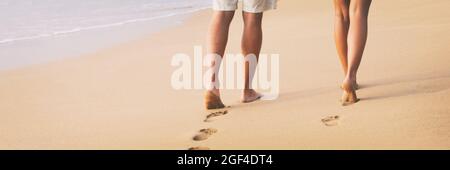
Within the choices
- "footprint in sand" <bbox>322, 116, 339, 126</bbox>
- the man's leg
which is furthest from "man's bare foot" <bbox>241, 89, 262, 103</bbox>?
"footprint in sand" <bbox>322, 116, 339, 126</bbox>

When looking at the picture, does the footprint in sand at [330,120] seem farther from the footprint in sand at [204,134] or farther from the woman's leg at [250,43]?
the woman's leg at [250,43]

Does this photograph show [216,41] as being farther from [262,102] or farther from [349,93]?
[349,93]

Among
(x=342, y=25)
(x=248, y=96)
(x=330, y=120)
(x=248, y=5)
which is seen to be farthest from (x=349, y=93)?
(x=248, y=5)

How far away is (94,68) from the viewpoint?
15.4ft

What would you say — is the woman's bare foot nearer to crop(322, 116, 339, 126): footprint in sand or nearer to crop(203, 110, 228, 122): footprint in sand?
crop(322, 116, 339, 126): footprint in sand

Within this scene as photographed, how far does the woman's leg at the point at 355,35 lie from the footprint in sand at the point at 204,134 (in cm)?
76

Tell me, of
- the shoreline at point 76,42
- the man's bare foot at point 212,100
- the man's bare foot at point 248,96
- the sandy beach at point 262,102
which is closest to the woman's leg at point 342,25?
the sandy beach at point 262,102

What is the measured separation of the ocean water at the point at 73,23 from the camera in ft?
18.4

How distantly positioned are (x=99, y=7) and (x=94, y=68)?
405 centimetres

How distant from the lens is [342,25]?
3338 mm

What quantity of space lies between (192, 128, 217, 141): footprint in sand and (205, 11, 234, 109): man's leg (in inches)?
15.2

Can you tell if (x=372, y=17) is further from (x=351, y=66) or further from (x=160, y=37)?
(x=351, y=66)

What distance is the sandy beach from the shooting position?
2.63 m

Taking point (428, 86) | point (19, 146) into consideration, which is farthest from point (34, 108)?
point (428, 86)
